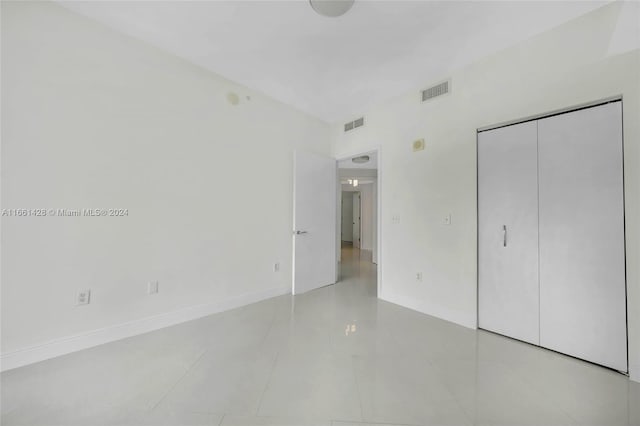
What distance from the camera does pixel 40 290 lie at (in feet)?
5.88

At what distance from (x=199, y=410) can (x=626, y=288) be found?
9.73 ft

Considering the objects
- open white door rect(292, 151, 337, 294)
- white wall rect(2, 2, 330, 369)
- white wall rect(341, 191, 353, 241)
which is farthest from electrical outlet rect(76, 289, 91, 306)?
white wall rect(341, 191, 353, 241)

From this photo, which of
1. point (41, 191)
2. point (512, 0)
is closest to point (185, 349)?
point (41, 191)

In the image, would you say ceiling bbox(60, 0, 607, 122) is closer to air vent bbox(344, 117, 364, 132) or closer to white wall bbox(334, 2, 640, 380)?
white wall bbox(334, 2, 640, 380)

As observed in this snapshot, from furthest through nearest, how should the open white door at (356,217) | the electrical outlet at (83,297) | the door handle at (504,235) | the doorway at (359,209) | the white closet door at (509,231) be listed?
the open white door at (356,217)
the doorway at (359,209)
the door handle at (504,235)
the white closet door at (509,231)
the electrical outlet at (83,297)

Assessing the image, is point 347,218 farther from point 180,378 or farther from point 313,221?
point 180,378

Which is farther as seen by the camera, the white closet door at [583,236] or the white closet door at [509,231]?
the white closet door at [509,231]

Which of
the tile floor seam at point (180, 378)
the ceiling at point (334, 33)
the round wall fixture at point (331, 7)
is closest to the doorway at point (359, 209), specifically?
the ceiling at point (334, 33)

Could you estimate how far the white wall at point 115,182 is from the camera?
1.74 m

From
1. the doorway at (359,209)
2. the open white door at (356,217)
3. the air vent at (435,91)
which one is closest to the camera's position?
the air vent at (435,91)

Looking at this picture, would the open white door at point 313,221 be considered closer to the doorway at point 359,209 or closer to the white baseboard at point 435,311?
the doorway at point 359,209

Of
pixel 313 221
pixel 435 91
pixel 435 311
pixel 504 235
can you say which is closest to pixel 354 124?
pixel 435 91

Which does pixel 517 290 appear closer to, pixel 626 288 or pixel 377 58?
pixel 626 288

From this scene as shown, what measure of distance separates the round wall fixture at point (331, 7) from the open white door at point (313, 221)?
174 cm
